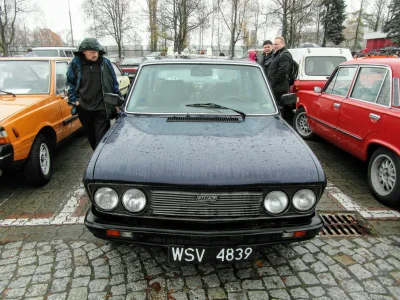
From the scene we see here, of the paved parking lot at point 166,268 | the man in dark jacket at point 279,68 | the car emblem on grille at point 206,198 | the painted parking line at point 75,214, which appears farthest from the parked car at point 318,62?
the car emblem on grille at point 206,198

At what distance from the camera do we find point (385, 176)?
3930 mm

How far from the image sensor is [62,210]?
3.78 metres

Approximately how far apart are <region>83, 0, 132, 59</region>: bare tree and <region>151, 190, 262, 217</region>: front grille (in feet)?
106

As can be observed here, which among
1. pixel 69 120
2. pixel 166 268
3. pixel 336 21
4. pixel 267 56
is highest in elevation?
pixel 336 21

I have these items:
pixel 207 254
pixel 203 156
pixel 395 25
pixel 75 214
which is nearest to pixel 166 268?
pixel 207 254

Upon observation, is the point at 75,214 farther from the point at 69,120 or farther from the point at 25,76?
the point at 25,76

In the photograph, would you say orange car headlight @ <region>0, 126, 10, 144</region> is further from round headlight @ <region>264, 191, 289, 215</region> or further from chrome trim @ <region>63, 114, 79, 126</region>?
round headlight @ <region>264, 191, 289, 215</region>

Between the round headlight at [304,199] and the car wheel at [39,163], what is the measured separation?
131 inches

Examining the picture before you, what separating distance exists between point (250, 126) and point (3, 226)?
291 centimetres

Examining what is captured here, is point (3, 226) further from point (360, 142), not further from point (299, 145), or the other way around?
point (360, 142)

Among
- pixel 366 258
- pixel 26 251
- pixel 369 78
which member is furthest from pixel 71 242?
pixel 369 78

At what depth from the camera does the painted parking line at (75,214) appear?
352 cm

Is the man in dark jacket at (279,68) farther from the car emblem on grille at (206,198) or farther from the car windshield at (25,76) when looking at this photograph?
the car emblem on grille at (206,198)

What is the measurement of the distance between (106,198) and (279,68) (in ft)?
15.8
